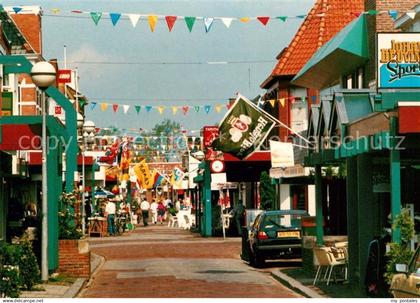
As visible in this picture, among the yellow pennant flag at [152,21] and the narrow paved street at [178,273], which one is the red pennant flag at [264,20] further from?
the narrow paved street at [178,273]

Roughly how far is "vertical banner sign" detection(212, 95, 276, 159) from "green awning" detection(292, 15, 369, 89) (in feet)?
10.3

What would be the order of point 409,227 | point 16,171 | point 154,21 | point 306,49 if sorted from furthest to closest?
point 306,49
point 16,171
point 154,21
point 409,227

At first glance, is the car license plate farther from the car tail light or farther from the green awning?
the green awning

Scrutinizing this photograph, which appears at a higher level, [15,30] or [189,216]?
[15,30]

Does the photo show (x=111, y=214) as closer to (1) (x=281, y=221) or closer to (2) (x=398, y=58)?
(1) (x=281, y=221)

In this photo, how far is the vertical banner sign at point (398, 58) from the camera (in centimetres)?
2388

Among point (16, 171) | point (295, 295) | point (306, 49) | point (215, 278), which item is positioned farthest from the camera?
point (306, 49)

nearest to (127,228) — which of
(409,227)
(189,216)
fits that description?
(189,216)

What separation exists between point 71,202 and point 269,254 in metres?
6.41

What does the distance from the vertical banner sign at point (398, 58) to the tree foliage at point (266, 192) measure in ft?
88.6

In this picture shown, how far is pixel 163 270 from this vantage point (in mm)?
29078

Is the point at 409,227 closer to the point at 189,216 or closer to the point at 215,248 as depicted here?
the point at 215,248

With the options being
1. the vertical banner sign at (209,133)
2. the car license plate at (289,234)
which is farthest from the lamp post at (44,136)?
the vertical banner sign at (209,133)

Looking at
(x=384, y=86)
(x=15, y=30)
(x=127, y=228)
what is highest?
(x=15, y=30)
